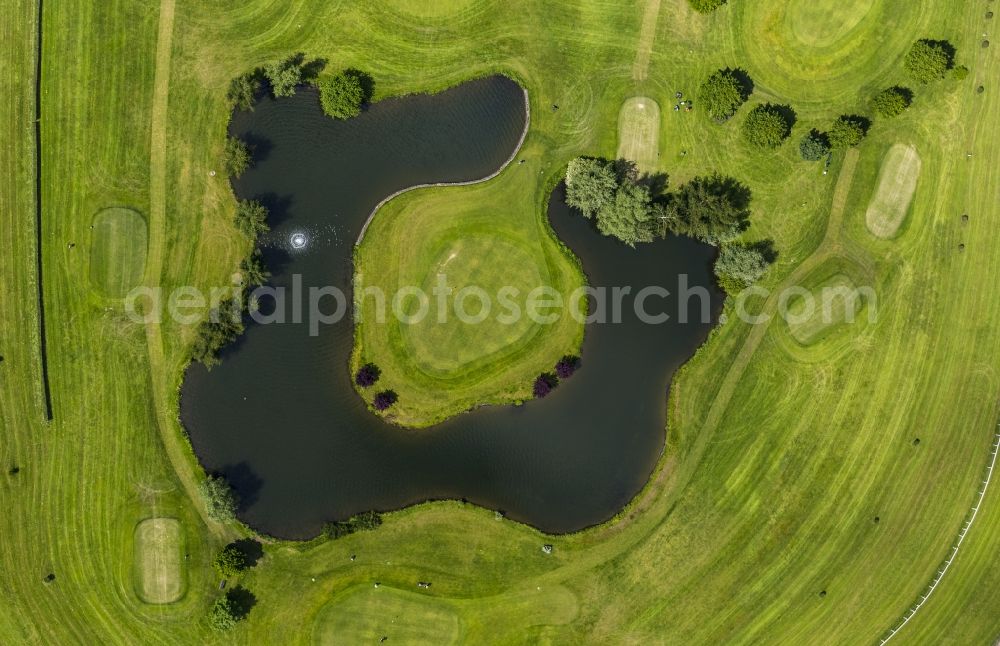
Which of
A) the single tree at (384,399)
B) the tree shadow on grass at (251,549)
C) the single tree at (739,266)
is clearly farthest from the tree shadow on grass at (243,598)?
the single tree at (739,266)

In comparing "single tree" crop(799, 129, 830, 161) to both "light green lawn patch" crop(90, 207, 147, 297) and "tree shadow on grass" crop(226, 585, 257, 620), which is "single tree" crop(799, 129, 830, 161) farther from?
"tree shadow on grass" crop(226, 585, 257, 620)

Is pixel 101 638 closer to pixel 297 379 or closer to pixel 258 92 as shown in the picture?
pixel 297 379

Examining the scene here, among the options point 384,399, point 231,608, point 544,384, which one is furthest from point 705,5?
point 231,608

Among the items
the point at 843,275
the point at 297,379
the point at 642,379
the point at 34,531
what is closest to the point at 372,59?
the point at 297,379

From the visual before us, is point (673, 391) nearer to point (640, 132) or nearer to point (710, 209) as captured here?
point (710, 209)

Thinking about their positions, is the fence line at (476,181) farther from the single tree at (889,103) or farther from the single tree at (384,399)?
the single tree at (889,103)

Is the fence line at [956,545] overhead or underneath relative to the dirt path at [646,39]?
underneath
